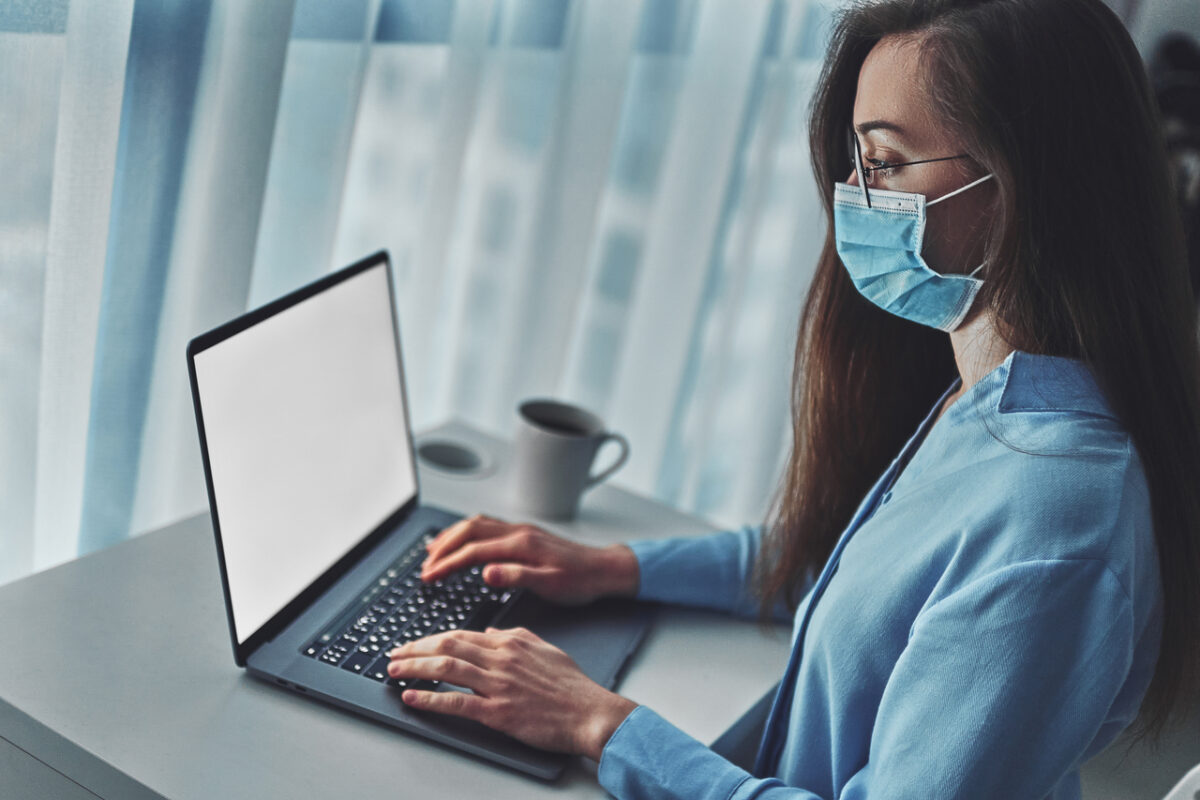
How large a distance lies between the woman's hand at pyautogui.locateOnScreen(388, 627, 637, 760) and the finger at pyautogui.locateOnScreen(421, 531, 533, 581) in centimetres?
13

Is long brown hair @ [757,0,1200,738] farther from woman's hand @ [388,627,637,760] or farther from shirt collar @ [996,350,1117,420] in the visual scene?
woman's hand @ [388,627,637,760]

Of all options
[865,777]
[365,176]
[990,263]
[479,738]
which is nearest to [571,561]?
[479,738]

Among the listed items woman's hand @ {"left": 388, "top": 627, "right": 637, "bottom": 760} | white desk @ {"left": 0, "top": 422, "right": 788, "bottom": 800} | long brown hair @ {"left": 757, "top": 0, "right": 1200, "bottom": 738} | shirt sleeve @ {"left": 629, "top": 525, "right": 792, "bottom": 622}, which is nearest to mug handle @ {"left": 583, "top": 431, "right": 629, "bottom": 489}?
shirt sleeve @ {"left": 629, "top": 525, "right": 792, "bottom": 622}

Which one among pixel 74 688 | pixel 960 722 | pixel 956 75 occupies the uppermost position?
pixel 956 75

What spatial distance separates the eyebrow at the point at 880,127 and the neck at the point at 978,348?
0.49 feet

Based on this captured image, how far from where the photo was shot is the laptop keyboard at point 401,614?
30.9 inches

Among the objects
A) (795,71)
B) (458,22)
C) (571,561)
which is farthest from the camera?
(795,71)

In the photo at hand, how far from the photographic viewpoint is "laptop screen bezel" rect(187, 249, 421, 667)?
2.31 feet

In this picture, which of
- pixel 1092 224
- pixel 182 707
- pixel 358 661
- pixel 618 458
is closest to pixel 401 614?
pixel 358 661

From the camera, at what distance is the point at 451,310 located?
153 centimetres

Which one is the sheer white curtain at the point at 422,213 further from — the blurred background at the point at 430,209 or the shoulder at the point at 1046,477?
the shoulder at the point at 1046,477

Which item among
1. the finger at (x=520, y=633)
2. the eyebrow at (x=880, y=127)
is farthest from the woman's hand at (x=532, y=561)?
the eyebrow at (x=880, y=127)

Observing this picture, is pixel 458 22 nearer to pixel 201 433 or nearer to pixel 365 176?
pixel 365 176

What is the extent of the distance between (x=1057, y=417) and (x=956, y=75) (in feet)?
0.82
